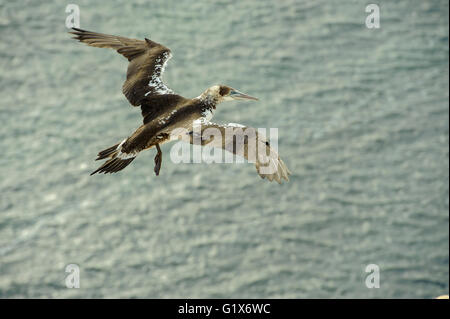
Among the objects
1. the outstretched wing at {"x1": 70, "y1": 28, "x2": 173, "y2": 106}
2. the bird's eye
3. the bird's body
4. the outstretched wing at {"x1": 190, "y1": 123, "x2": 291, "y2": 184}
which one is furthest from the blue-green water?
the bird's eye

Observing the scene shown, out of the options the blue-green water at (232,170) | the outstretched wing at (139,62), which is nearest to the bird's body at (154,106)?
the outstretched wing at (139,62)

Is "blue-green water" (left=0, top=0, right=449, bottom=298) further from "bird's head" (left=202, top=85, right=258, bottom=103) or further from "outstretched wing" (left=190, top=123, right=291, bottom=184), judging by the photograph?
"bird's head" (left=202, top=85, right=258, bottom=103)

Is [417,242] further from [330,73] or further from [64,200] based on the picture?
[64,200]

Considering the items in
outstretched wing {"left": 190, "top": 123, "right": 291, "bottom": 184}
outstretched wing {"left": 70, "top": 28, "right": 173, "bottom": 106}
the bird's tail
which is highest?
outstretched wing {"left": 70, "top": 28, "right": 173, "bottom": 106}

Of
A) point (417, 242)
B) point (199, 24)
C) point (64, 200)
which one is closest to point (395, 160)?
point (417, 242)

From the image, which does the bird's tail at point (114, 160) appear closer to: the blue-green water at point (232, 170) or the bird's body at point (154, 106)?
the bird's body at point (154, 106)
